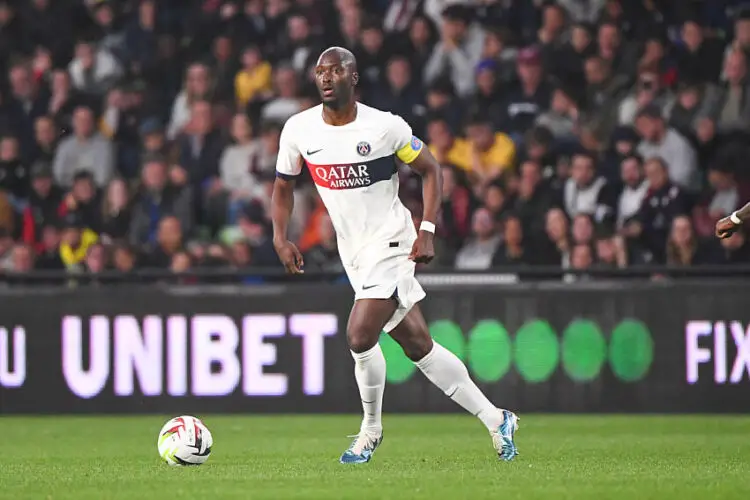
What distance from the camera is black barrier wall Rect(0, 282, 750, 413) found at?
45.6 feet

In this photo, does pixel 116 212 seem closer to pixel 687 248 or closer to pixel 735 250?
pixel 687 248

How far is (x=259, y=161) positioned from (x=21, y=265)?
8.96 feet

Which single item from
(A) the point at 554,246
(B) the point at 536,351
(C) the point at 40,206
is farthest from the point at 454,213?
(C) the point at 40,206

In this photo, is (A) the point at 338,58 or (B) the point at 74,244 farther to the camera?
(B) the point at 74,244

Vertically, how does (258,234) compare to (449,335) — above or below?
above

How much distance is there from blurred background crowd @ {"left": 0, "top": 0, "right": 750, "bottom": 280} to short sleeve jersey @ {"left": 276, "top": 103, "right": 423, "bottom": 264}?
496cm

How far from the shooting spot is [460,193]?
15.2m

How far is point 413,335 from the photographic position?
9.23m

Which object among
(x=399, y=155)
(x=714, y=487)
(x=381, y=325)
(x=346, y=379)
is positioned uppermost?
(x=399, y=155)

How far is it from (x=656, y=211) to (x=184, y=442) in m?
6.97

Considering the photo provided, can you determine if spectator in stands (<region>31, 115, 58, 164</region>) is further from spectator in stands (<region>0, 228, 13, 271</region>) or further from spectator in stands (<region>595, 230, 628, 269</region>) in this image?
spectator in stands (<region>595, 230, 628, 269</region>)

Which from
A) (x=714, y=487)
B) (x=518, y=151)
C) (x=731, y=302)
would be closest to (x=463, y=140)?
(x=518, y=151)

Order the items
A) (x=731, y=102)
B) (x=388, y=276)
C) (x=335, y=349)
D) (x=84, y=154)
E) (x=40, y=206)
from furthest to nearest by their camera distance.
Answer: (x=84, y=154) < (x=40, y=206) < (x=731, y=102) < (x=335, y=349) < (x=388, y=276)

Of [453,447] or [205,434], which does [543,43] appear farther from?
[205,434]
